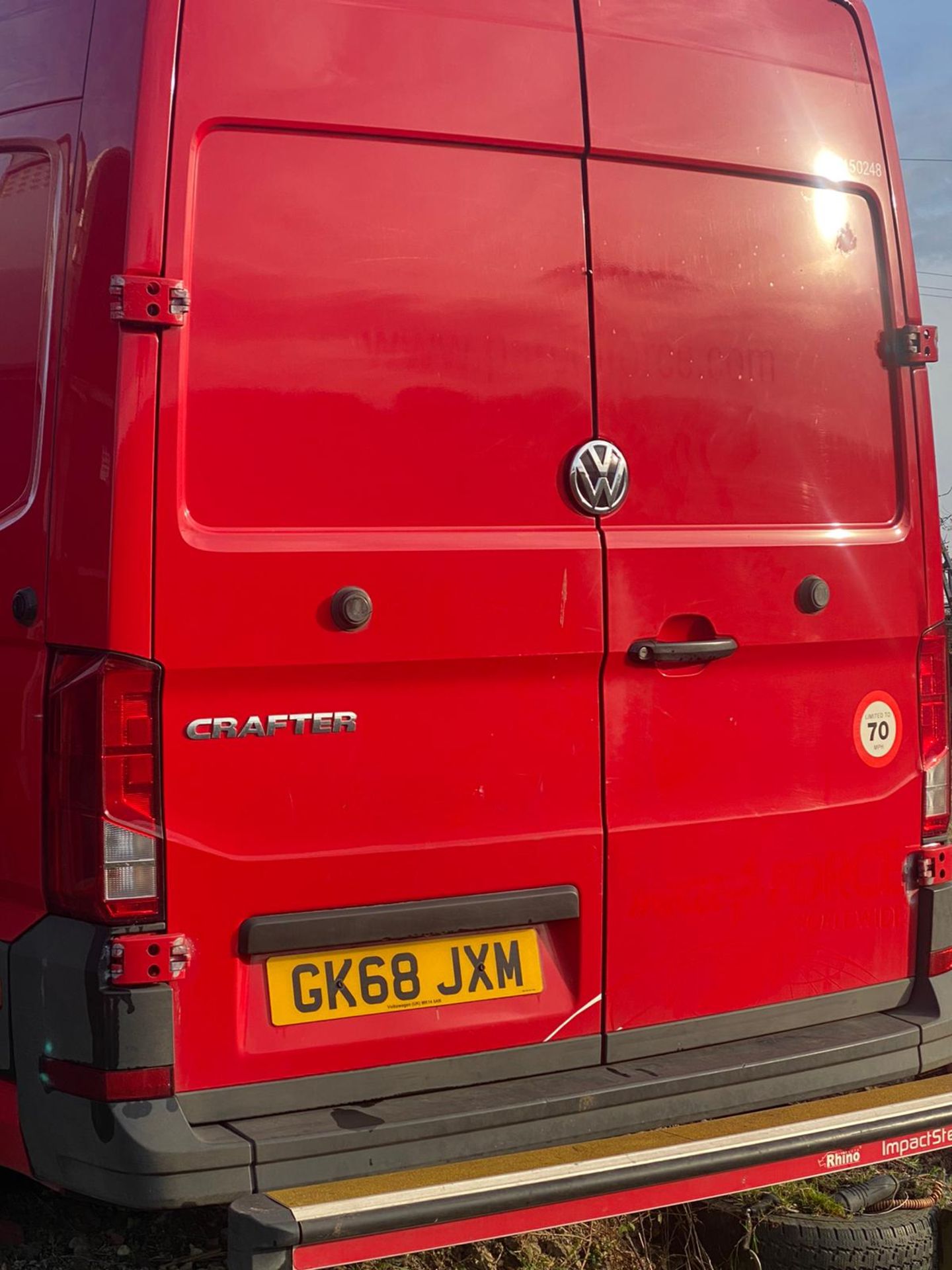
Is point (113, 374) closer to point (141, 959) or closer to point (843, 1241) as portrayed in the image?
point (141, 959)

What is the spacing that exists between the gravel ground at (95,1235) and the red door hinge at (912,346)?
2.65 m

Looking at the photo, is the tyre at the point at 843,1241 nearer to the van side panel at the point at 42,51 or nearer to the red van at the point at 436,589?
the red van at the point at 436,589

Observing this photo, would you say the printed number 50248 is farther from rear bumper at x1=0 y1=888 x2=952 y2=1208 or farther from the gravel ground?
the gravel ground

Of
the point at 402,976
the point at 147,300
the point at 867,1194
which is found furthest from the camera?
the point at 867,1194

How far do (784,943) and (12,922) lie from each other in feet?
5.59

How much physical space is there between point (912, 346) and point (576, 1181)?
2.09m

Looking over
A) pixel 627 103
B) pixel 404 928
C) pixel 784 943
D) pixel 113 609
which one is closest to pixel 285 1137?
pixel 404 928

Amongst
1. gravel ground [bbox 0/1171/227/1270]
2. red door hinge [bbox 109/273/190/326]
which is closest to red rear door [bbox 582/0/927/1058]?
red door hinge [bbox 109/273/190/326]

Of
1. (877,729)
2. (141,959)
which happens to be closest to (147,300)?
(141,959)

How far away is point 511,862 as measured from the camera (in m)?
3.03

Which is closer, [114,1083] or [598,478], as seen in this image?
[114,1083]

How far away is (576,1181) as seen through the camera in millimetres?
2734

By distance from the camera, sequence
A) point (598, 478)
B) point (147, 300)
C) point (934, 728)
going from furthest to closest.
→ point (934, 728), point (598, 478), point (147, 300)

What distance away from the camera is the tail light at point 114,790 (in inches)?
106
